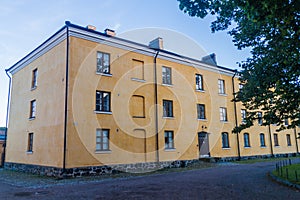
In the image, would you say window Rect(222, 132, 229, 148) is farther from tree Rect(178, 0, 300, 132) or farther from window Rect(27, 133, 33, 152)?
window Rect(27, 133, 33, 152)

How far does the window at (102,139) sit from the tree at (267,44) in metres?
8.20

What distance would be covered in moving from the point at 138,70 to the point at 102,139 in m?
6.13

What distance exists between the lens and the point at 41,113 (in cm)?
1816

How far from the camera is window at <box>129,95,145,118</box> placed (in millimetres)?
18886

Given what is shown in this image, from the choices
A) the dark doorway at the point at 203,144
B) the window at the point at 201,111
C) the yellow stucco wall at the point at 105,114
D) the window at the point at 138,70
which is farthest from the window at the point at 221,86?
the window at the point at 138,70

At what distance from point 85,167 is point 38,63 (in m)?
9.27

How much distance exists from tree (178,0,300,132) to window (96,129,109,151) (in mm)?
8198

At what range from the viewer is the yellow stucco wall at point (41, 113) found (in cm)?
1611

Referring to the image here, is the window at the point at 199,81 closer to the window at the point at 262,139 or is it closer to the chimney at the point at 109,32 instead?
the chimney at the point at 109,32

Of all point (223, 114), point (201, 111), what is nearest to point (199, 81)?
point (201, 111)

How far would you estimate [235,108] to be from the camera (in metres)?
27.4

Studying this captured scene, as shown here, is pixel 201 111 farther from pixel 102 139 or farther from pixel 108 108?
pixel 102 139

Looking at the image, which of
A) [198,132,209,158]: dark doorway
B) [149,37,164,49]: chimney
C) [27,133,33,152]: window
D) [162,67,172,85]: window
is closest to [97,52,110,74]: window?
[162,67,172,85]: window

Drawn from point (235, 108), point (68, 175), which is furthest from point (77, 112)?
point (235, 108)
